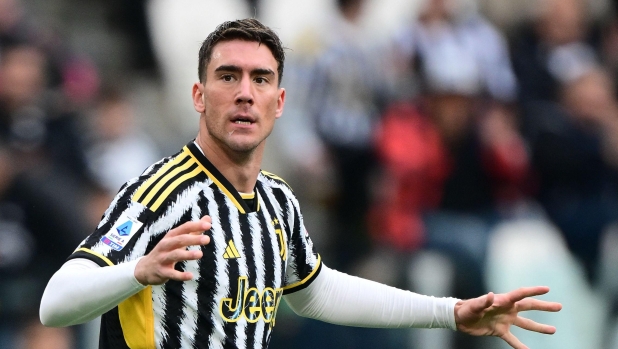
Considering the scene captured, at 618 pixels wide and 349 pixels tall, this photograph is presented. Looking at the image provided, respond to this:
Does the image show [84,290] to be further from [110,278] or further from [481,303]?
[481,303]

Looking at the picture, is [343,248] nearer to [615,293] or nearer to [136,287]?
[615,293]

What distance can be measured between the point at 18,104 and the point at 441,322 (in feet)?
14.0

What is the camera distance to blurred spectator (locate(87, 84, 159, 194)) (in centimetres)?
751

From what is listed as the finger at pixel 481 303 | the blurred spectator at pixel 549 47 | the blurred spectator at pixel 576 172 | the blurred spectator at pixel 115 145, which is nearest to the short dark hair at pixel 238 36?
the finger at pixel 481 303

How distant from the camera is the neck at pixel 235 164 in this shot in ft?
12.5

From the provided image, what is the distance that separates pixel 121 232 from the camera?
11.1 ft

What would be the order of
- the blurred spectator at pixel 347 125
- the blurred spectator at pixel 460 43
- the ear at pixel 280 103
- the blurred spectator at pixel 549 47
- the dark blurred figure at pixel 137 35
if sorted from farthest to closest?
1. the blurred spectator at pixel 549 47
2. the dark blurred figure at pixel 137 35
3. the blurred spectator at pixel 460 43
4. the blurred spectator at pixel 347 125
5. the ear at pixel 280 103

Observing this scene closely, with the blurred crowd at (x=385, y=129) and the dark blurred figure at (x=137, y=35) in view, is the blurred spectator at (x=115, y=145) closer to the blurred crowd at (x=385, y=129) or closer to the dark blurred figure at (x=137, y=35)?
the blurred crowd at (x=385, y=129)

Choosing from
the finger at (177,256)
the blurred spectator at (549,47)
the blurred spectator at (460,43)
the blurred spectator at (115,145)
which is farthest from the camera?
the blurred spectator at (549,47)

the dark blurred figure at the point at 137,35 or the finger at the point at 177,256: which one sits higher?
the dark blurred figure at the point at 137,35

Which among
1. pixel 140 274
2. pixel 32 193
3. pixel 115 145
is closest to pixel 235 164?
pixel 140 274

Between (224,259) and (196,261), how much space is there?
0.38ft

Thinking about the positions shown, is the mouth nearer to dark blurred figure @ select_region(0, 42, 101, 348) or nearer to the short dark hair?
the short dark hair

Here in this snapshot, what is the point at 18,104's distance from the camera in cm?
725
